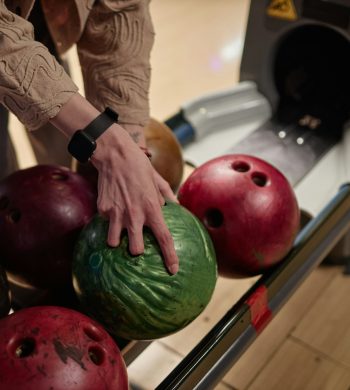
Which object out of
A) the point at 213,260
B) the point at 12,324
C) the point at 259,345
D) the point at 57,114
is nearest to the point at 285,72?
the point at 259,345

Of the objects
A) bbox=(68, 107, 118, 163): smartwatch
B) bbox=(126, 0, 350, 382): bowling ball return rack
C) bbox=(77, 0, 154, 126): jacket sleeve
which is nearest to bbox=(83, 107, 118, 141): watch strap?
bbox=(68, 107, 118, 163): smartwatch

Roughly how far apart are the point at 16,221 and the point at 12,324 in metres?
0.31

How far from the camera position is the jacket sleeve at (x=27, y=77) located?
839 millimetres

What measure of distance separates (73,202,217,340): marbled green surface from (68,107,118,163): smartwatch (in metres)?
0.14

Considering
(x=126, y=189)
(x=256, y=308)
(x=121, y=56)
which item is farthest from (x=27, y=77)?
(x=256, y=308)

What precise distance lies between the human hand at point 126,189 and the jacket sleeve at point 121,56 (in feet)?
0.87

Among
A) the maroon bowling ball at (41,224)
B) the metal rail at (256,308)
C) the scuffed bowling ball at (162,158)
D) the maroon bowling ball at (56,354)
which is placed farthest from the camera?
the scuffed bowling ball at (162,158)

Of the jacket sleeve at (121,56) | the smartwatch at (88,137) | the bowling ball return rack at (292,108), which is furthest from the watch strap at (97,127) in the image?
the bowling ball return rack at (292,108)

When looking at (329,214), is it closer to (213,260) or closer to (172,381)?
(213,260)

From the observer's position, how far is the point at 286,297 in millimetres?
1225

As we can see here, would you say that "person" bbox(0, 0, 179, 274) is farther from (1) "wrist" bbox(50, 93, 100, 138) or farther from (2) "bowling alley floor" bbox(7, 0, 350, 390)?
(2) "bowling alley floor" bbox(7, 0, 350, 390)

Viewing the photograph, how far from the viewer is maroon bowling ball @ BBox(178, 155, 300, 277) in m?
1.16

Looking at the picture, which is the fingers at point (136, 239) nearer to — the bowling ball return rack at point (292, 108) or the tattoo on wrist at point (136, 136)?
the tattoo on wrist at point (136, 136)

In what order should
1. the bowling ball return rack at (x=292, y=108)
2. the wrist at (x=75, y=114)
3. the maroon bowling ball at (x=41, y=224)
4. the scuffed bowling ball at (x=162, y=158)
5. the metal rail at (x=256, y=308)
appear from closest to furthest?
the wrist at (x=75, y=114) < the metal rail at (x=256, y=308) < the maroon bowling ball at (x=41, y=224) < the scuffed bowling ball at (x=162, y=158) < the bowling ball return rack at (x=292, y=108)
